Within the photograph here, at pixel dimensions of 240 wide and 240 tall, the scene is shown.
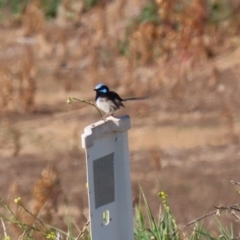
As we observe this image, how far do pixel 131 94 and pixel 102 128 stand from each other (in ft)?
22.6

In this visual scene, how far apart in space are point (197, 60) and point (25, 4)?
4.50m

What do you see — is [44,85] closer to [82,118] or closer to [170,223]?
[82,118]

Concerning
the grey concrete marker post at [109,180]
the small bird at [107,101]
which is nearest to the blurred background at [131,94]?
the small bird at [107,101]

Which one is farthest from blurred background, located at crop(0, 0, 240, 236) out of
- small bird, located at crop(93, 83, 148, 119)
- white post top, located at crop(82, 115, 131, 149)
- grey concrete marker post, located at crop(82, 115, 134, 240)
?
white post top, located at crop(82, 115, 131, 149)

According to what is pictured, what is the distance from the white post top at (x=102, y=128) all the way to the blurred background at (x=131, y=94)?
2.26 meters

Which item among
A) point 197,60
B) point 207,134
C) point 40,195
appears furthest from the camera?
point 197,60

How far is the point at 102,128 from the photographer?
10.9 ft

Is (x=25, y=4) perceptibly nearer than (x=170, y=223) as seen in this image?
No

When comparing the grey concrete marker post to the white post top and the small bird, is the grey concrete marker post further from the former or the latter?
the small bird

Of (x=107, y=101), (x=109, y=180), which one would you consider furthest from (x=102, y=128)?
(x=107, y=101)

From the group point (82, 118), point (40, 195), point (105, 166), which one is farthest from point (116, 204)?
point (82, 118)

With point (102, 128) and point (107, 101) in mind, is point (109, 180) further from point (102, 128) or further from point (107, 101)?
point (107, 101)

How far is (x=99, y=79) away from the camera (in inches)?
420

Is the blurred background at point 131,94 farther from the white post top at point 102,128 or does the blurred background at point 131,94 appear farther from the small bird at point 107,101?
the white post top at point 102,128
